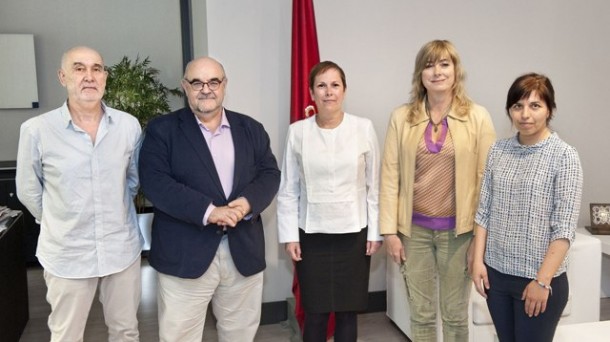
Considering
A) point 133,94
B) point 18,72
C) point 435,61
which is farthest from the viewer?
point 18,72

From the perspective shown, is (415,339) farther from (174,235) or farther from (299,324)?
(174,235)

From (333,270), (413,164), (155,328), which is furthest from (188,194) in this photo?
(155,328)

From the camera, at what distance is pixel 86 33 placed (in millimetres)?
5359

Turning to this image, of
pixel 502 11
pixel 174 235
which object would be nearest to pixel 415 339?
pixel 174 235

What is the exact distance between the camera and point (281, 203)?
257 cm

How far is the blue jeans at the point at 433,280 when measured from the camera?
7.70ft

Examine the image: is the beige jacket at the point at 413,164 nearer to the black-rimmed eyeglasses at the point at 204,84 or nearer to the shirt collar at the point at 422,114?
the shirt collar at the point at 422,114

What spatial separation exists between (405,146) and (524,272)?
723 mm

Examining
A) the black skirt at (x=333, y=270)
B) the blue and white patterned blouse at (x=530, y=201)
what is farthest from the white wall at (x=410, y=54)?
the blue and white patterned blouse at (x=530, y=201)

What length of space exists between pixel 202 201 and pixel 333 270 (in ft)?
2.49

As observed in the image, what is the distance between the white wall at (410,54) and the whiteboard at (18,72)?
280 centimetres

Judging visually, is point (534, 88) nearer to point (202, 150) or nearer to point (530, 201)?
point (530, 201)

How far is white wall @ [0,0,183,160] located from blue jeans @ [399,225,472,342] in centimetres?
384

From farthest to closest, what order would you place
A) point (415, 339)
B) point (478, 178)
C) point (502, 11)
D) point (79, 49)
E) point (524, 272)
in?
point (502, 11), point (415, 339), point (478, 178), point (79, 49), point (524, 272)
